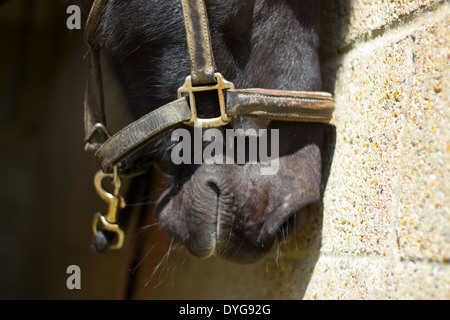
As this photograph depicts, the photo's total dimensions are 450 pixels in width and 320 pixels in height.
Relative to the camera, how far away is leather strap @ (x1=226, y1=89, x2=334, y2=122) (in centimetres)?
71

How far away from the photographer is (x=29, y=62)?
184 centimetres

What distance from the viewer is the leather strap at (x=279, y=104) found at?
2.34 feet

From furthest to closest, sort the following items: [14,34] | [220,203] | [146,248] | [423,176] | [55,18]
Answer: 1. [14,34]
2. [55,18]
3. [146,248]
4. [220,203]
5. [423,176]

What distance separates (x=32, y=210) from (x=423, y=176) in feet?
5.08

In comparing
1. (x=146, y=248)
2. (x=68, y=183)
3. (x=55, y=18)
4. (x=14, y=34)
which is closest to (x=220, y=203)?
(x=146, y=248)

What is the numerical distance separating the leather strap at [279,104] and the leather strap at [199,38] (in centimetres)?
5

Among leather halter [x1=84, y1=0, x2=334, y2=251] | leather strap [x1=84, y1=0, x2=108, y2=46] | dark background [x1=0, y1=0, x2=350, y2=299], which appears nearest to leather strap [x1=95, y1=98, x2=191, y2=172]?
leather halter [x1=84, y1=0, x2=334, y2=251]

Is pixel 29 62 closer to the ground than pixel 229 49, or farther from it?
farther from it

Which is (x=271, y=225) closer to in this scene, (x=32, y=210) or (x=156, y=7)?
(x=156, y=7)

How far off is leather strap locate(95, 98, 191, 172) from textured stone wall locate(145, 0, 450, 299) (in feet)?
0.92

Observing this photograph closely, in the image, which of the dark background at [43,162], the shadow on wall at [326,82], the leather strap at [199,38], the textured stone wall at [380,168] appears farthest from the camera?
the dark background at [43,162]

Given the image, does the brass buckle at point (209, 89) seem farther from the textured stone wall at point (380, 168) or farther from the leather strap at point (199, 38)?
the textured stone wall at point (380, 168)

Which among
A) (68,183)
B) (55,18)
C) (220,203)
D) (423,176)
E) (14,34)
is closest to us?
(423,176)

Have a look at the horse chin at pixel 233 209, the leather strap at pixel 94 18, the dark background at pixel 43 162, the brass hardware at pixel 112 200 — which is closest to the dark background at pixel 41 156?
the dark background at pixel 43 162
